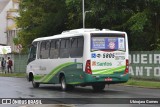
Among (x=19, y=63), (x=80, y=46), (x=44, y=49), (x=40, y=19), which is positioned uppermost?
(x=40, y=19)

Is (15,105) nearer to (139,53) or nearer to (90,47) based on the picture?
(90,47)

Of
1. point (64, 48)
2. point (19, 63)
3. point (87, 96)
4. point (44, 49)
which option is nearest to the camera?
point (87, 96)

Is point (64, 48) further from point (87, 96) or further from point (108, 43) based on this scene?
point (87, 96)

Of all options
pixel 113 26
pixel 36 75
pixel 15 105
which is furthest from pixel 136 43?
pixel 15 105

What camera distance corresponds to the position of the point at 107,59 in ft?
77.0

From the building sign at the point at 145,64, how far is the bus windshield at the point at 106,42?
1129cm

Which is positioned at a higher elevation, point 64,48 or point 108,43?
point 108,43

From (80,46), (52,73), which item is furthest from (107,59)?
(52,73)

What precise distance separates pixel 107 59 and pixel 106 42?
851mm

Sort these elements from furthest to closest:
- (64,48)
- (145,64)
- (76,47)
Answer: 1. (145,64)
2. (64,48)
3. (76,47)

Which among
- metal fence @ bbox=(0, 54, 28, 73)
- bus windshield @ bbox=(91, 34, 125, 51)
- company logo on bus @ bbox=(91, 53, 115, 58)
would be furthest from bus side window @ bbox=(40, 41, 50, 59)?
metal fence @ bbox=(0, 54, 28, 73)

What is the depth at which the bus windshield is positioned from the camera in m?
23.4

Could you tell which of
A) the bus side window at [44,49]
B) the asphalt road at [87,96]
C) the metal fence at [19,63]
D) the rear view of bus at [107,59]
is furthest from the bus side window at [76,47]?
the metal fence at [19,63]

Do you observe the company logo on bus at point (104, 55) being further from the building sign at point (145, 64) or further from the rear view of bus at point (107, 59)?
the building sign at point (145, 64)
